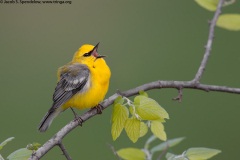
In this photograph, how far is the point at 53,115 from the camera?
205 centimetres

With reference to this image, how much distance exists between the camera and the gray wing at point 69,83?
2.07 metres

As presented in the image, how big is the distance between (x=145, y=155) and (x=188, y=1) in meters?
3.63

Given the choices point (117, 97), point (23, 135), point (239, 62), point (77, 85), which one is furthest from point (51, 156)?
point (117, 97)

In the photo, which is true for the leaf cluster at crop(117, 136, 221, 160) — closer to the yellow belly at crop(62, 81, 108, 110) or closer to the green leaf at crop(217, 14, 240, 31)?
the green leaf at crop(217, 14, 240, 31)

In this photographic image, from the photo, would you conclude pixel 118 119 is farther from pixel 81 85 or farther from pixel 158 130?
pixel 81 85

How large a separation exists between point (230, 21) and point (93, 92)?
0.75 m

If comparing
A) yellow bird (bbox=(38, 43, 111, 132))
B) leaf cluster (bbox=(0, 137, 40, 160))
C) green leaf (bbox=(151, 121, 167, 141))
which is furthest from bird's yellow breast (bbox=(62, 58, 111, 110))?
leaf cluster (bbox=(0, 137, 40, 160))

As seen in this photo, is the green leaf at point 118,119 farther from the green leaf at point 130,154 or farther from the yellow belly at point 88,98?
the yellow belly at point 88,98

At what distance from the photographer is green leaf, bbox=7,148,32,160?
124 cm

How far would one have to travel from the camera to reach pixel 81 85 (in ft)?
7.14

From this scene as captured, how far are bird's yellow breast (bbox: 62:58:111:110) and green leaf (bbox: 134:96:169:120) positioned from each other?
67 centimetres

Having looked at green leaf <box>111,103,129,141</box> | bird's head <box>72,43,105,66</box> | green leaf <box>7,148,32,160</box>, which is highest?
bird's head <box>72,43,105,66</box>

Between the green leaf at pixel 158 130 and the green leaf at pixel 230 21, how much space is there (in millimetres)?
317

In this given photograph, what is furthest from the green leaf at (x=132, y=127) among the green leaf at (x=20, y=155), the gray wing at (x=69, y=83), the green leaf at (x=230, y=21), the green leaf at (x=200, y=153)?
the gray wing at (x=69, y=83)
